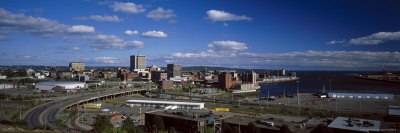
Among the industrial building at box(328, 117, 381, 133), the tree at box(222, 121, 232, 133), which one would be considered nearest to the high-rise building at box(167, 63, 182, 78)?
the tree at box(222, 121, 232, 133)

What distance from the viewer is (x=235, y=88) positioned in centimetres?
6197

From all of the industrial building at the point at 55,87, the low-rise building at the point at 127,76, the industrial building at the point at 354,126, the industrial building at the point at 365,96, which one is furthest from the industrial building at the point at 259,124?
the low-rise building at the point at 127,76

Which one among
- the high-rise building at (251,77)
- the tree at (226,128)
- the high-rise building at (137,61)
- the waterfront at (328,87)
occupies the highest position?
the high-rise building at (137,61)

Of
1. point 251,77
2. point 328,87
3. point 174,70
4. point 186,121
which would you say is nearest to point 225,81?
point 251,77

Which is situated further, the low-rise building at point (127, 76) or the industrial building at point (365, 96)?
the low-rise building at point (127, 76)

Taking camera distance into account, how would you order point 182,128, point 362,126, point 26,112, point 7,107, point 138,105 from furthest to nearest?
1. point 138,105
2. point 7,107
3. point 26,112
4. point 182,128
5. point 362,126

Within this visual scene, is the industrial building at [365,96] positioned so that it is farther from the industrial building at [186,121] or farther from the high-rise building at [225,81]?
the industrial building at [186,121]

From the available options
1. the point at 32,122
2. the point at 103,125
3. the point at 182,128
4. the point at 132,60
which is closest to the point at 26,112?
the point at 32,122

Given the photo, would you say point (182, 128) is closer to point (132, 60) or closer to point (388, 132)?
point (388, 132)

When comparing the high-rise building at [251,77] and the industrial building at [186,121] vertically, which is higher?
the high-rise building at [251,77]

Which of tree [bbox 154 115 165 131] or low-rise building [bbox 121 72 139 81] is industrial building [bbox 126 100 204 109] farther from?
low-rise building [bbox 121 72 139 81]

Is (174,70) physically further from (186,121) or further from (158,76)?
(186,121)

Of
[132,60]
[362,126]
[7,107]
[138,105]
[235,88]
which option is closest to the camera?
[362,126]

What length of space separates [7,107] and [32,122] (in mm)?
12630
